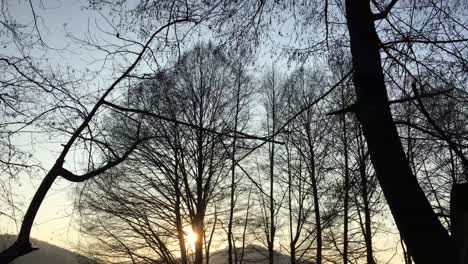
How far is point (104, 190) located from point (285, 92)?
8878 millimetres

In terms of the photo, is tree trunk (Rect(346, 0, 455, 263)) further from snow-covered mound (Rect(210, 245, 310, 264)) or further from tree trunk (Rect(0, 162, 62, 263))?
snow-covered mound (Rect(210, 245, 310, 264))

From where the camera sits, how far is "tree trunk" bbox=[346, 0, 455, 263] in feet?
11.3

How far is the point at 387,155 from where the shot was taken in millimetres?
3809

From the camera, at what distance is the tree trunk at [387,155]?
343 cm

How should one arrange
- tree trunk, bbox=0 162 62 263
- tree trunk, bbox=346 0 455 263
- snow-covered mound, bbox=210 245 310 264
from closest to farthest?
tree trunk, bbox=346 0 455 263 → tree trunk, bbox=0 162 62 263 → snow-covered mound, bbox=210 245 310 264

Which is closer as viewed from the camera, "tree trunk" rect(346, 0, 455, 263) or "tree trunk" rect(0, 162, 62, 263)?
"tree trunk" rect(346, 0, 455, 263)

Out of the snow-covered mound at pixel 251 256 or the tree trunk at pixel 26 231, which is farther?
the snow-covered mound at pixel 251 256

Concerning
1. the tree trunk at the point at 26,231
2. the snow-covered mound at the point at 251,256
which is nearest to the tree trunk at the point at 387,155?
the tree trunk at the point at 26,231

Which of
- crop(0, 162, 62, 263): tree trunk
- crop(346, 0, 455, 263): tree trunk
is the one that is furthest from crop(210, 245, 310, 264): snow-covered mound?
crop(346, 0, 455, 263): tree trunk

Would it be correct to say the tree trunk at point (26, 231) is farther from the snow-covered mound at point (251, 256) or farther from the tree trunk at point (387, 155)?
the snow-covered mound at point (251, 256)

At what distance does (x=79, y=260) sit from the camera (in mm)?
16922

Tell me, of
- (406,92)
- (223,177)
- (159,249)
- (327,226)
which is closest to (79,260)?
(159,249)

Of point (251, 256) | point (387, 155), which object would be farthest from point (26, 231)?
point (251, 256)

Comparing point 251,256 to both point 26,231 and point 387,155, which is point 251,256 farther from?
point 387,155
